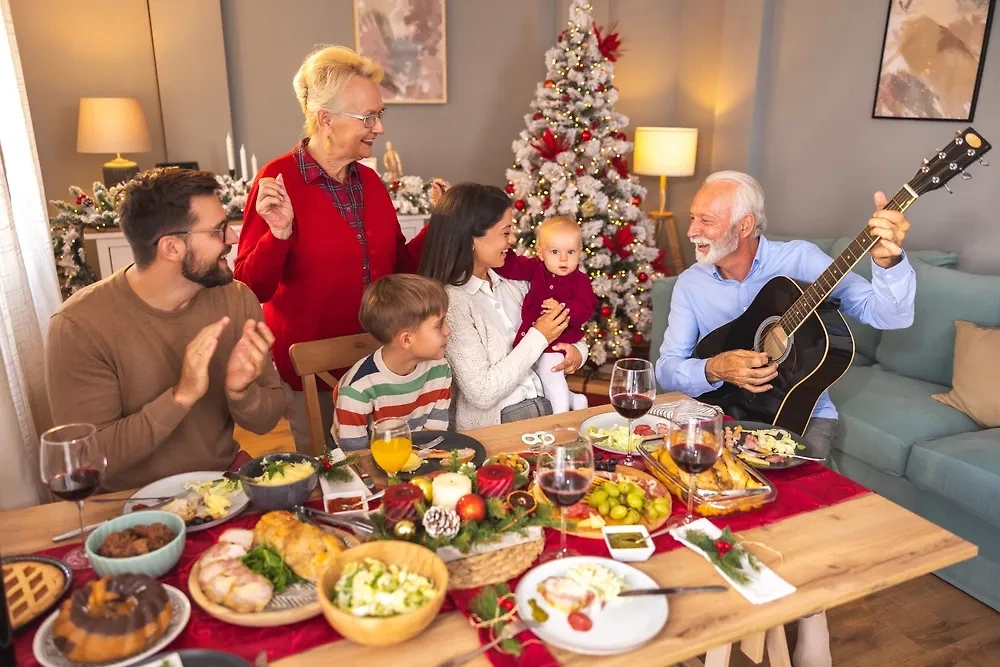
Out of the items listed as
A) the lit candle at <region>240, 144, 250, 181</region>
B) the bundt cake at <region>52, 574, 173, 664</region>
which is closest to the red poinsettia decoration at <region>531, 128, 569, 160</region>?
the lit candle at <region>240, 144, 250, 181</region>

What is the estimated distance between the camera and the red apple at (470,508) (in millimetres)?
1318

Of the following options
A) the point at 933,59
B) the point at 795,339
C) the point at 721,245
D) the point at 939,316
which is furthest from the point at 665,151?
the point at 795,339

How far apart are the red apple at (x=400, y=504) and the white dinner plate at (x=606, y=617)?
24 cm

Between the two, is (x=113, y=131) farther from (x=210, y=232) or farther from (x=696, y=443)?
(x=696, y=443)

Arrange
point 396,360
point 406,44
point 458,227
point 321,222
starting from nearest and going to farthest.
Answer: point 396,360, point 458,227, point 321,222, point 406,44

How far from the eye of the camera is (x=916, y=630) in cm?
232

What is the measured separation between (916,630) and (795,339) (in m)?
1.05

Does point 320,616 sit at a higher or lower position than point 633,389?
lower

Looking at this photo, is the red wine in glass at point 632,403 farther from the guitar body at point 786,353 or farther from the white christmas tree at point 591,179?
the white christmas tree at point 591,179

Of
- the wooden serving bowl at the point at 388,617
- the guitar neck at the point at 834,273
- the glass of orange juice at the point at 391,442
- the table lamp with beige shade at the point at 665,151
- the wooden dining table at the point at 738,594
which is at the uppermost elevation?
the table lamp with beige shade at the point at 665,151

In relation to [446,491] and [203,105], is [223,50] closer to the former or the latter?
[203,105]

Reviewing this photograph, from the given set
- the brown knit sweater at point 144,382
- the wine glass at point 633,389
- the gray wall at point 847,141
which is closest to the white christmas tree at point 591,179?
the gray wall at point 847,141

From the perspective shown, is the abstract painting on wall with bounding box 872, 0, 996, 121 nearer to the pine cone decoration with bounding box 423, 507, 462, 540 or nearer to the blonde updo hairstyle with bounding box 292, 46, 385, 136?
the blonde updo hairstyle with bounding box 292, 46, 385, 136

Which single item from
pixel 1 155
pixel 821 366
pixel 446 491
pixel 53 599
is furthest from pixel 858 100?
pixel 53 599
